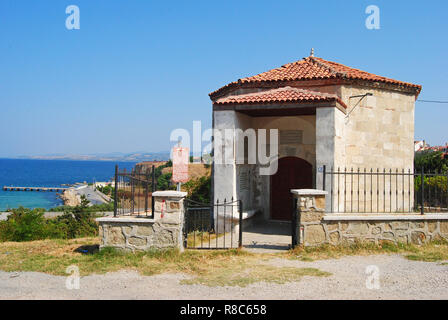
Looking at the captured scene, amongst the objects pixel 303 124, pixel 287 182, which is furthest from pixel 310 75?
pixel 287 182

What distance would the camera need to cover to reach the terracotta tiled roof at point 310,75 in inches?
458

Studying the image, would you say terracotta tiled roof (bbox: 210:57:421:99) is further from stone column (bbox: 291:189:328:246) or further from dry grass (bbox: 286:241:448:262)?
dry grass (bbox: 286:241:448:262)

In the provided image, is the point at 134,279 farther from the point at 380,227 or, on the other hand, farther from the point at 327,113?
the point at 327,113

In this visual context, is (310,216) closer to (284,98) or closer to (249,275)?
(249,275)

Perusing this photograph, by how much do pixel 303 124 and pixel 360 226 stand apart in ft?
16.2

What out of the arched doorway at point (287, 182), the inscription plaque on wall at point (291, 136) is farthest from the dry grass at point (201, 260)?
the inscription plaque on wall at point (291, 136)

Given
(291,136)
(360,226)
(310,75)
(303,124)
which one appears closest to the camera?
(360,226)

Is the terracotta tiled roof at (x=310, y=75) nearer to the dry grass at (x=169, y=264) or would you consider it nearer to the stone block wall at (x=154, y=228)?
the stone block wall at (x=154, y=228)

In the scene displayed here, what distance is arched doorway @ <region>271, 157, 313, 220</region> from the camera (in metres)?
12.5

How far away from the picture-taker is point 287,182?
503 inches

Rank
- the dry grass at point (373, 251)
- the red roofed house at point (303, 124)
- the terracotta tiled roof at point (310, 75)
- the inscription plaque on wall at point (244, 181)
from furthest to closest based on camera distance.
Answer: the terracotta tiled roof at point (310, 75)
the inscription plaque on wall at point (244, 181)
the red roofed house at point (303, 124)
the dry grass at point (373, 251)

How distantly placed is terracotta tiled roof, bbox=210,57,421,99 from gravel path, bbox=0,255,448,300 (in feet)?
21.4

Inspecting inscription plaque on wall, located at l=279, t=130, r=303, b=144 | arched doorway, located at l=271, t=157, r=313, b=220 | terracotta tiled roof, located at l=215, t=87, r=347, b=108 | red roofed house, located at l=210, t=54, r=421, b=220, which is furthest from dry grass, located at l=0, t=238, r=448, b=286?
inscription plaque on wall, located at l=279, t=130, r=303, b=144

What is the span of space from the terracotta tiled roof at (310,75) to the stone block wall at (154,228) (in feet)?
19.6
